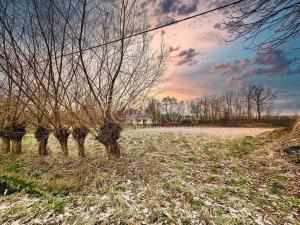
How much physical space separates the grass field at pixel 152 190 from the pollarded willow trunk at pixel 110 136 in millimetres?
322

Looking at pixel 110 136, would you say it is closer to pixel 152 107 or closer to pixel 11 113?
pixel 152 107

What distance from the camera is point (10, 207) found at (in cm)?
512

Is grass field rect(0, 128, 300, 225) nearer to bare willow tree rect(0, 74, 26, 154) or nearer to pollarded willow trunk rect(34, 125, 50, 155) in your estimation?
pollarded willow trunk rect(34, 125, 50, 155)

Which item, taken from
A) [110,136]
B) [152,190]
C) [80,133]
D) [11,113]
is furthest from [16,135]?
[152,190]

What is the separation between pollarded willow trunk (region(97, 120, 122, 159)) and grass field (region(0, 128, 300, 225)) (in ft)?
1.06

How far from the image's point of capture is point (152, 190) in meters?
5.34

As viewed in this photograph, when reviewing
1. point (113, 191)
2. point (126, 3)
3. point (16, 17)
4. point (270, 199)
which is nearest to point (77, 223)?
point (113, 191)

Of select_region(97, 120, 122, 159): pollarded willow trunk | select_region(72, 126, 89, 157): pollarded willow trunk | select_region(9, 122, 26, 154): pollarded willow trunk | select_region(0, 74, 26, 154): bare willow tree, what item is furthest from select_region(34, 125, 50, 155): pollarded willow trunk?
select_region(97, 120, 122, 159): pollarded willow trunk

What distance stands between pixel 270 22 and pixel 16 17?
22.2ft

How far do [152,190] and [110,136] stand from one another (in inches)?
120

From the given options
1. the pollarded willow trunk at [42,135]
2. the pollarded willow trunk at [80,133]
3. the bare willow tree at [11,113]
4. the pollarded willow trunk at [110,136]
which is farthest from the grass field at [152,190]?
the bare willow tree at [11,113]

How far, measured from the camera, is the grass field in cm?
443

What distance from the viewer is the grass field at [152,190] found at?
4426mm

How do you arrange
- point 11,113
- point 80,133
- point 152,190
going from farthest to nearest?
point 11,113, point 80,133, point 152,190
